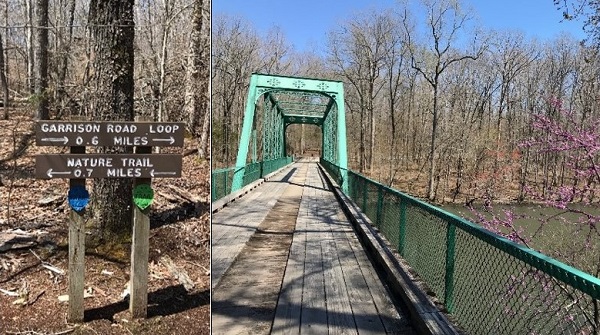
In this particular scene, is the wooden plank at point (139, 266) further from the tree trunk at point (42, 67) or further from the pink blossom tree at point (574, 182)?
the pink blossom tree at point (574, 182)

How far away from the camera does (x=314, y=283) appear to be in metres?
3.83

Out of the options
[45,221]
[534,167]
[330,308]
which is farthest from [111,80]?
[534,167]

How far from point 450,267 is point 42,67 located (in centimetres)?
368

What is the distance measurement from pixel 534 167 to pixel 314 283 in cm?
1590

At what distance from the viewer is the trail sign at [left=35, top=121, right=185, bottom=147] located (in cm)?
241

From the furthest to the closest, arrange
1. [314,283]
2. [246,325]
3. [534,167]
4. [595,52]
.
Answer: [534,167]
[595,52]
[314,283]
[246,325]

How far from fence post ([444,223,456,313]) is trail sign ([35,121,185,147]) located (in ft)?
6.42

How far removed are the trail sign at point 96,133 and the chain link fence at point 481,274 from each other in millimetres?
1939

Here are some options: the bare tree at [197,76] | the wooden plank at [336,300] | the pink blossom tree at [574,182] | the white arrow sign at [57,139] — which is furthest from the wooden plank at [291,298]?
the pink blossom tree at [574,182]

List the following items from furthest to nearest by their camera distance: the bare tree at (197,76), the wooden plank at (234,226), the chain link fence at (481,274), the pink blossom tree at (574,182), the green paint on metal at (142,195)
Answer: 1. the bare tree at (197,76)
2. the pink blossom tree at (574,182)
3. the wooden plank at (234,226)
4. the green paint on metal at (142,195)
5. the chain link fence at (481,274)

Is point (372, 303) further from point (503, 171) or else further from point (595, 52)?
point (503, 171)

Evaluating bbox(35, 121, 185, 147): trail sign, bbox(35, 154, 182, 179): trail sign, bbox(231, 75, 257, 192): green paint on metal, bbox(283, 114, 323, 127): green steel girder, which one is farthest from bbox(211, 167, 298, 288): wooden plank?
bbox(283, 114, 323, 127): green steel girder

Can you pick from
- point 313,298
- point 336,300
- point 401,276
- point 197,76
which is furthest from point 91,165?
point 197,76

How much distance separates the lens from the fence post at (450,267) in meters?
2.94
